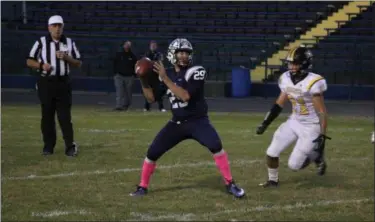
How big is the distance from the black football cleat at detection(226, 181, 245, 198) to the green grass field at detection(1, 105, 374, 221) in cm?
7

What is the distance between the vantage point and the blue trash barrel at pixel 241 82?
2209cm

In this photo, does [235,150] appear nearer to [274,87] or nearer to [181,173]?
[181,173]

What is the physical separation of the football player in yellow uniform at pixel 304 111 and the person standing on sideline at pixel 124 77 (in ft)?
32.7

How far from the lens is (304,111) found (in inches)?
316

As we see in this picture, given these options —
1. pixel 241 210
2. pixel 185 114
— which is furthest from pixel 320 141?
pixel 185 114

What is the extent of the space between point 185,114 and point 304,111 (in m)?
1.22

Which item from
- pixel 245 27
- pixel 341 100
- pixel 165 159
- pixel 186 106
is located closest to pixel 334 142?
pixel 165 159

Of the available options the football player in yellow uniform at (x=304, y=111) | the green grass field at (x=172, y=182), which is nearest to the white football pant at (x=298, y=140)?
the football player in yellow uniform at (x=304, y=111)

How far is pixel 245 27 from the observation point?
24.3 m

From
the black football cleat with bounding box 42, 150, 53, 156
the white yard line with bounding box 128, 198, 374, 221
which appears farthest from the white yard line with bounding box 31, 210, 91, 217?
the black football cleat with bounding box 42, 150, 53, 156

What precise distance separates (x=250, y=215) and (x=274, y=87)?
601 inches

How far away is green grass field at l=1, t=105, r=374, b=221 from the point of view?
23.6 feet

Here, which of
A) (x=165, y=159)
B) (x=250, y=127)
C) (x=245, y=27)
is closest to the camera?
(x=165, y=159)

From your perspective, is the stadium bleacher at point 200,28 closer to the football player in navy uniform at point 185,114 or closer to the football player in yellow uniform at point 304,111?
the football player in yellow uniform at point 304,111
